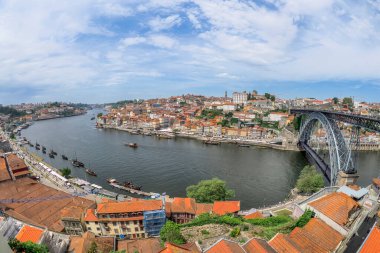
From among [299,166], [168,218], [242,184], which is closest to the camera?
[168,218]

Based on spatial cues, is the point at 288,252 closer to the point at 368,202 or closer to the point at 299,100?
the point at 368,202

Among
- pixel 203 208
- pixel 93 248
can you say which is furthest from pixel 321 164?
pixel 93 248

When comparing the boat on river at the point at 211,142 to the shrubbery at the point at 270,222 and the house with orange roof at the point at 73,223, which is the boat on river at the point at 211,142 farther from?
the shrubbery at the point at 270,222

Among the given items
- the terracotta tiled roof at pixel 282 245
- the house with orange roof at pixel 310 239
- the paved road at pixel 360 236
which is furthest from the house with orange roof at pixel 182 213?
the paved road at pixel 360 236

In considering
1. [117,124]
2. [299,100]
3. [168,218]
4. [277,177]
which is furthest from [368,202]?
[299,100]

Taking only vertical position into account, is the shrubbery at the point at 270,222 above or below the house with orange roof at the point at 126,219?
above

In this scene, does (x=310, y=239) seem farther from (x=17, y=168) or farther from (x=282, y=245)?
(x=17, y=168)

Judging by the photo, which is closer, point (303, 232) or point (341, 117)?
point (303, 232)

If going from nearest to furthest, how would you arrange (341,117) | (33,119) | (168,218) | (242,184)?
1. (168,218)
2. (242,184)
3. (341,117)
4. (33,119)
